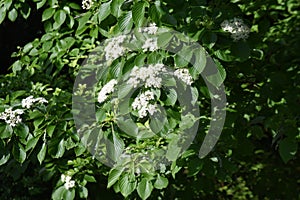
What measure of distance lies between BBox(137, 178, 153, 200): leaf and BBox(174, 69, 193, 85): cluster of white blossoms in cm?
40

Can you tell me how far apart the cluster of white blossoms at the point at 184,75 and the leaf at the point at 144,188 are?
40 cm

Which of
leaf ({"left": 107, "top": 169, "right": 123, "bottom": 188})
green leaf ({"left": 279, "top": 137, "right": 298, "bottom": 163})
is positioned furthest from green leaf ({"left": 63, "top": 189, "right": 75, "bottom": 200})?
green leaf ({"left": 279, "top": 137, "right": 298, "bottom": 163})

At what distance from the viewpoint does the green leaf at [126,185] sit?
1.73 meters

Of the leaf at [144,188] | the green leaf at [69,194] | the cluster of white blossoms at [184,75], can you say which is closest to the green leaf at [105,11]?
the cluster of white blossoms at [184,75]

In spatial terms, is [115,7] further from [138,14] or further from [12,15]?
[12,15]

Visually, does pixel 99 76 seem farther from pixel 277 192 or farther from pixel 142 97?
pixel 277 192

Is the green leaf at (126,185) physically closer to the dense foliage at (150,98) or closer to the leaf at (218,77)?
the dense foliage at (150,98)

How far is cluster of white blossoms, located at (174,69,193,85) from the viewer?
1562 mm

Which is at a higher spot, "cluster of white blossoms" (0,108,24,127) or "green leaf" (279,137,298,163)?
"cluster of white blossoms" (0,108,24,127)

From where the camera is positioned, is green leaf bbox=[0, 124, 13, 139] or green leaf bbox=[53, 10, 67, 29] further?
green leaf bbox=[53, 10, 67, 29]

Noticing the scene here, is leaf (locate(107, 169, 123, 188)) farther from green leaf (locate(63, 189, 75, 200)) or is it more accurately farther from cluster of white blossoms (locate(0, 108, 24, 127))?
cluster of white blossoms (locate(0, 108, 24, 127))

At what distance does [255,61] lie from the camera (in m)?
2.31

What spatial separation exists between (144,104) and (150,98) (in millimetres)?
25

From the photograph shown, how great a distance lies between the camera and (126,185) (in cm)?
174
